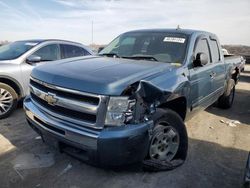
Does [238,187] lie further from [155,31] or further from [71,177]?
[155,31]

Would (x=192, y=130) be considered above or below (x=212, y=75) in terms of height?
below

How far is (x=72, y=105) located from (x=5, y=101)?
3.26 meters

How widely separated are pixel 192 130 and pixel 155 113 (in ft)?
8.03

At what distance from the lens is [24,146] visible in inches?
171

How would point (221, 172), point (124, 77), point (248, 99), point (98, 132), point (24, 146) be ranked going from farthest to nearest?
1. point (248, 99)
2. point (24, 146)
3. point (221, 172)
4. point (124, 77)
5. point (98, 132)

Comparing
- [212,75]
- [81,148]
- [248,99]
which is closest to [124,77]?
[81,148]

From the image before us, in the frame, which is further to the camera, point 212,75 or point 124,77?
point 212,75

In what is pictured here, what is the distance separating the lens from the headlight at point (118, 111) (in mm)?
2883

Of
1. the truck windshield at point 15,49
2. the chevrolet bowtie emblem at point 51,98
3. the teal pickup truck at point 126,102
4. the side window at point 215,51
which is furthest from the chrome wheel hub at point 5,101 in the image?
the side window at point 215,51

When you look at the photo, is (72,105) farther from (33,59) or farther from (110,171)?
(33,59)

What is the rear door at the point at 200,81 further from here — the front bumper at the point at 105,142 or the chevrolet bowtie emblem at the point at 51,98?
the chevrolet bowtie emblem at the point at 51,98

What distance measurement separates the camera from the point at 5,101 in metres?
5.70

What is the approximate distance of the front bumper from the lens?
2.86 m

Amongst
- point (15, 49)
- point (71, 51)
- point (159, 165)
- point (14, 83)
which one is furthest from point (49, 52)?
point (159, 165)
